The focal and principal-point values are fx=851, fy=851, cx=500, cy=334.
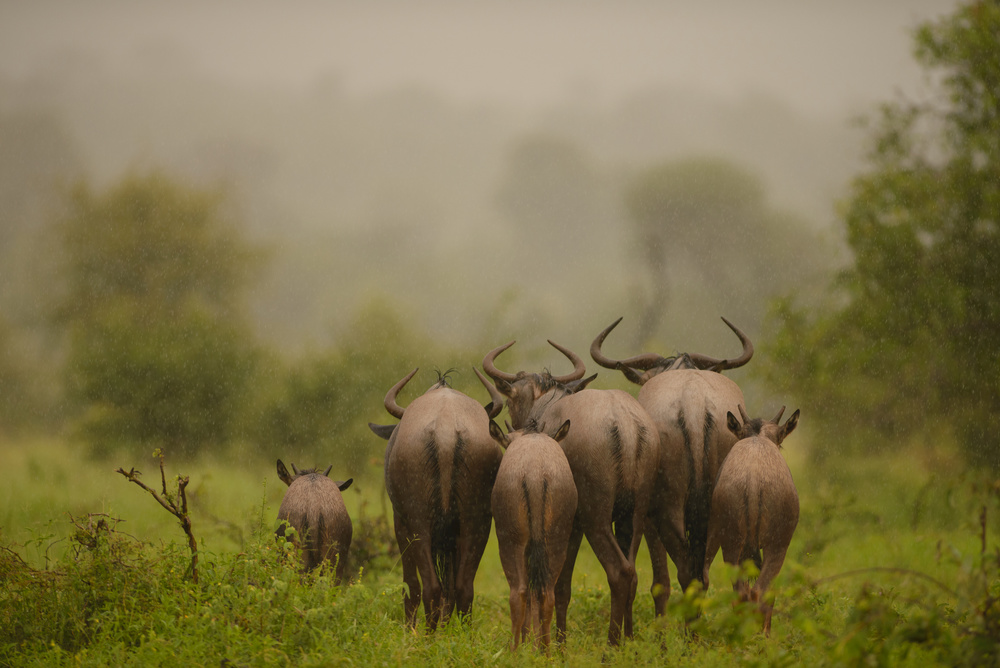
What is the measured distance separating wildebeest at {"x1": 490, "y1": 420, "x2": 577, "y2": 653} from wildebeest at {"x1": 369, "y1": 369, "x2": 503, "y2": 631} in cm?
65

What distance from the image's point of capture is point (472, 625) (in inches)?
284

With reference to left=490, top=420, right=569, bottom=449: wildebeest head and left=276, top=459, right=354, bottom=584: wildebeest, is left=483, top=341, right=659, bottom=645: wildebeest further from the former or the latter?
left=276, top=459, right=354, bottom=584: wildebeest

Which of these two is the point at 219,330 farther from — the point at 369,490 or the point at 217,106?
the point at 217,106

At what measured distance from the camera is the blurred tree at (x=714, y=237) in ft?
100

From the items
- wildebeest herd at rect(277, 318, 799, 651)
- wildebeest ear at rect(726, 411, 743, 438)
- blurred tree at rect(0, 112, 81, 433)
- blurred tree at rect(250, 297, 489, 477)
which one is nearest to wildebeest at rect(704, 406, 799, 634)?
wildebeest herd at rect(277, 318, 799, 651)

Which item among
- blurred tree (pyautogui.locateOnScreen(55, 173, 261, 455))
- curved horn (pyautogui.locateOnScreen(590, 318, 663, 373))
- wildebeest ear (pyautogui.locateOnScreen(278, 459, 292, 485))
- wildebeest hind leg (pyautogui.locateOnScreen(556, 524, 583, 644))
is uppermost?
blurred tree (pyautogui.locateOnScreen(55, 173, 261, 455))

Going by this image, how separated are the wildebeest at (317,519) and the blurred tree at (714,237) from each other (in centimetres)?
2309

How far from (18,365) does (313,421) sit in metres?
9.19

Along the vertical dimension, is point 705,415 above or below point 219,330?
below

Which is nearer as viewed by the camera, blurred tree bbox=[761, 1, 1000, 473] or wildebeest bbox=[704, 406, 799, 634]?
wildebeest bbox=[704, 406, 799, 634]

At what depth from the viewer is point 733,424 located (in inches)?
273

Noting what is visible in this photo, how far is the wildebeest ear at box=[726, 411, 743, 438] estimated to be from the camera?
22.6 ft

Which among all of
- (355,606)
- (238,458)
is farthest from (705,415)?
(238,458)

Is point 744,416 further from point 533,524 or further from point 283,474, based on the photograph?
point 283,474
